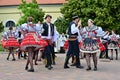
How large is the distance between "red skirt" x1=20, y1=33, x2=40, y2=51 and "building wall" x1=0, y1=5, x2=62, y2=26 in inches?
1686

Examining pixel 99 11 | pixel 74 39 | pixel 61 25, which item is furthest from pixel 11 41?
pixel 61 25

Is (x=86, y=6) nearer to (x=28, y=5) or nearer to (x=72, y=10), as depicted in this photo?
(x=72, y=10)

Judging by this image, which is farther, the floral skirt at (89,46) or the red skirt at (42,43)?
the floral skirt at (89,46)

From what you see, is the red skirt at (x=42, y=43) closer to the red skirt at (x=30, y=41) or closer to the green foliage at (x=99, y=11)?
the red skirt at (x=30, y=41)

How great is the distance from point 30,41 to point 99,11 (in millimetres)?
31304

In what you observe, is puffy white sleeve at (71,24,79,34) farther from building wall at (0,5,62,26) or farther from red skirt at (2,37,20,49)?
building wall at (0,5,62,26)

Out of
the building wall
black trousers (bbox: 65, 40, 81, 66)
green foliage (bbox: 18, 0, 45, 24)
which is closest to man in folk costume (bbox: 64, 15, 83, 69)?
black trousers (bbox: 65, 40, 81, 66)

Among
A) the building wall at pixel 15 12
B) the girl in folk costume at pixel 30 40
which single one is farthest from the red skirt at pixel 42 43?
the building wall at pixel 15 12

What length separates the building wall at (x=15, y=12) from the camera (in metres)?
57.4

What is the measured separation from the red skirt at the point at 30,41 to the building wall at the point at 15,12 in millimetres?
42820

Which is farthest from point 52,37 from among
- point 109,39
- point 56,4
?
point 56,4

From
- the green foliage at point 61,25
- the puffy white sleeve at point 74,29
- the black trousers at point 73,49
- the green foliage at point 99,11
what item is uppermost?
the green foliage at point 99,11

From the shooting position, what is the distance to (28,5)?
173 ft

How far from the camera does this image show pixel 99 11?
4497 centimetres
